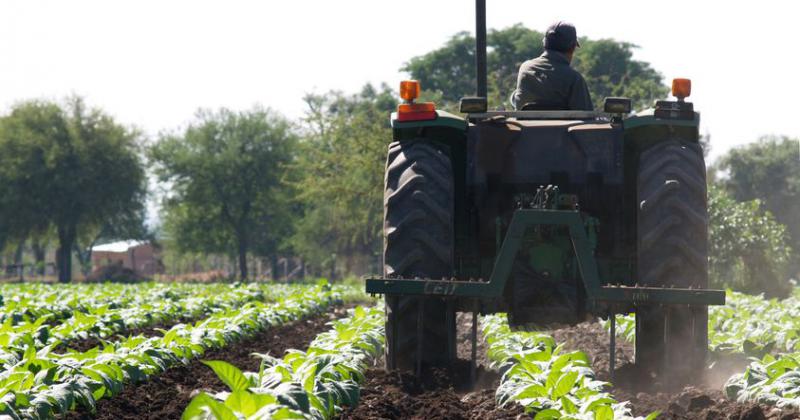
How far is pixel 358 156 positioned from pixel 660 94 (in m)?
12.0

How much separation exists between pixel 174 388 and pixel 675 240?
3.54m

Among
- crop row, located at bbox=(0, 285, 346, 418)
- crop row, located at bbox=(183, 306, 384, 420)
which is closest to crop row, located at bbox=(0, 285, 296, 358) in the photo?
crop row, located at bbox=(0, 285, 346, 418)

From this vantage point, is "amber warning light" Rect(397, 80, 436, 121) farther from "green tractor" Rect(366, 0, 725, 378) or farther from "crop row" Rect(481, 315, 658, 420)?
"crop row" Rect(481, 315, 658, 420)

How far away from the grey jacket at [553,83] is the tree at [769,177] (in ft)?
243

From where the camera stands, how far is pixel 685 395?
7332 mm

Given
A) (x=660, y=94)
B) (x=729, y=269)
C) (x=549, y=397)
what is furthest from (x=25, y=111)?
(x=549, y=397)

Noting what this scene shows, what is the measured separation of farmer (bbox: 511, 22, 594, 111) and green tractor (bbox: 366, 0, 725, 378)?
0.35 m

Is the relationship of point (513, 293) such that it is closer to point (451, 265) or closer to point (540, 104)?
point (451, 265)

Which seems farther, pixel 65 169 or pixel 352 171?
pixel 65 169

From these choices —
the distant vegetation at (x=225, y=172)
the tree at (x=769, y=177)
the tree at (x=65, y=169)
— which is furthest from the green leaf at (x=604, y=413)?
the tree at (x=769, y=177)

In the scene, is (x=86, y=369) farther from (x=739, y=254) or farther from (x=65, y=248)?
(x=65, y=248)

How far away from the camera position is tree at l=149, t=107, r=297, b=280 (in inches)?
2505

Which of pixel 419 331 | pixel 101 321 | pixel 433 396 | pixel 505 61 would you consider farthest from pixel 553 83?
pixel 505 61

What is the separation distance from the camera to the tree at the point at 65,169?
188 ft
